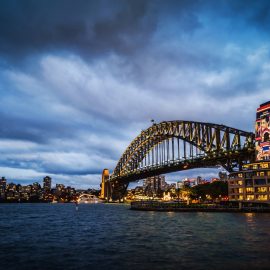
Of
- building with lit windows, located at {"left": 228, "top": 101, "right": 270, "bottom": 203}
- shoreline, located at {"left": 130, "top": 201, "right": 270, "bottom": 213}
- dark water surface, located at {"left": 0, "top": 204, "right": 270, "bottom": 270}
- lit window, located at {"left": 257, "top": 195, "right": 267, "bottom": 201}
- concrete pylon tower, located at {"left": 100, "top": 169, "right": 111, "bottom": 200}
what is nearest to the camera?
dark water surface, located at {"left": 0, "top": 204, "right": 270, "bottom": 270}

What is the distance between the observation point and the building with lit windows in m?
79.6

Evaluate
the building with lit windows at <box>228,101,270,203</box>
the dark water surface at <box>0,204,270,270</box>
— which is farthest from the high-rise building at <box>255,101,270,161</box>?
the dark water surface at <box>0,204,270,270</box>

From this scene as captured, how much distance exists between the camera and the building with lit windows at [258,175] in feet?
261

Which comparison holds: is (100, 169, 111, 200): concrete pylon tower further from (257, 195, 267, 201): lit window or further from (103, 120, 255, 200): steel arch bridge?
(257, 195, 267, 201): lit window

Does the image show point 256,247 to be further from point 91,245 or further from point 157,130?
point 157,130

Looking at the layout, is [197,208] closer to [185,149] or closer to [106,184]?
[185,149]

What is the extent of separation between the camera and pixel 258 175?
266ft

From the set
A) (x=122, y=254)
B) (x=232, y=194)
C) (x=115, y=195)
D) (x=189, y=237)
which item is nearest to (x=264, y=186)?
(x=232, y=194)

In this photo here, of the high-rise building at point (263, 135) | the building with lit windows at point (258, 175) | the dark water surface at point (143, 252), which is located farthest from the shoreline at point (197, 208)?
the dark water surface at point (143, 252)

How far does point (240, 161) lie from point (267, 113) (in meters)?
14.7

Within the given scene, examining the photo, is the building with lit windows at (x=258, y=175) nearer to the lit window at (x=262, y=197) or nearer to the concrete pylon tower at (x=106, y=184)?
the lit window at (x=262, y=197)

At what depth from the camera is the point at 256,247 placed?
93.0ft

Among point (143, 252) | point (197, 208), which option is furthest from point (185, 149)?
point (143, 252)

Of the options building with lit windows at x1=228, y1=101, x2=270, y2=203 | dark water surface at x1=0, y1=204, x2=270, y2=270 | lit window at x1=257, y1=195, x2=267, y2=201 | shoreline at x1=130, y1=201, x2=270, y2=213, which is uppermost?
building with lit windows at x1=228, y1=101, x2=270, y2=203
